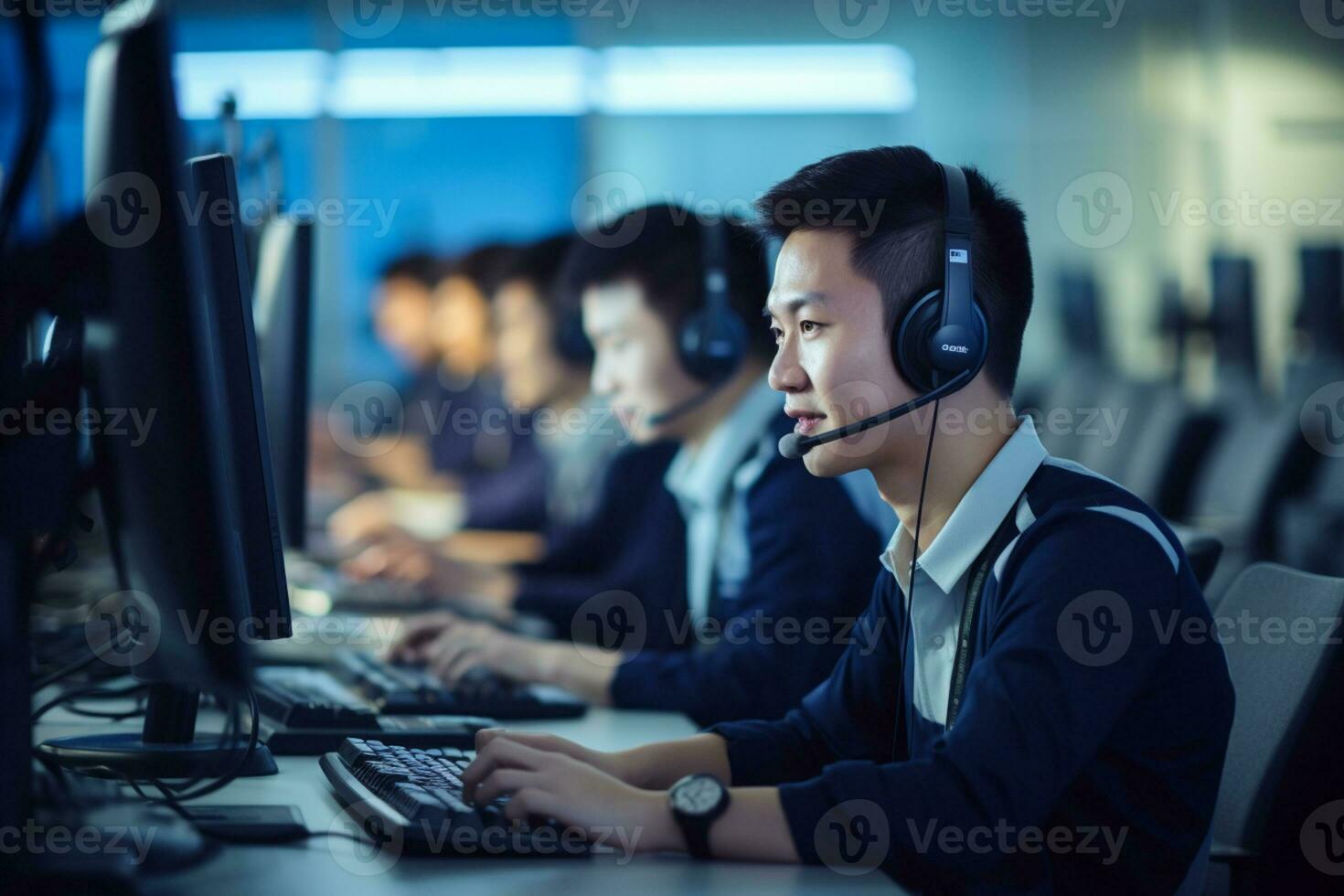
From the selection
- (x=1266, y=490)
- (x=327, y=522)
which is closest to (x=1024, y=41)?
(x=1266, y=490)

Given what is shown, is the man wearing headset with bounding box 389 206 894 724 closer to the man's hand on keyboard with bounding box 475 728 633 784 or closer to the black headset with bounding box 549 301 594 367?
the black headset with bounding box 549 301 594 367

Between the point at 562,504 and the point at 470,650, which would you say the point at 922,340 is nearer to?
the point at 470,650

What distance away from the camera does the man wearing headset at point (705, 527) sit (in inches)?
66.7

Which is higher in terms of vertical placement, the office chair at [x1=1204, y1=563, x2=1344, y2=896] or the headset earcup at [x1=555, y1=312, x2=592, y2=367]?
the headset earcup at [x1=555, y1=312, x2=592, y2=367]

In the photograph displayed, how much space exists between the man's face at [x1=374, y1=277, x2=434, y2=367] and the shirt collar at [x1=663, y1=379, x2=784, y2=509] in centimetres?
300

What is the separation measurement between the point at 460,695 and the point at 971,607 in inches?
25.4

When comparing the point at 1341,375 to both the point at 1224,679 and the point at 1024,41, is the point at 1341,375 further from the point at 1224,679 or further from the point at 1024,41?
the point at 1224,679

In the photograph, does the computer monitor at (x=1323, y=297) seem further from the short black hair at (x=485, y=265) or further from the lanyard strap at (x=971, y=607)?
the lanyard strap at (x=971, y=607)

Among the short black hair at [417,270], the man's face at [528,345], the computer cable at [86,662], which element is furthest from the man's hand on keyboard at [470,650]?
the short black hair at [417,270]

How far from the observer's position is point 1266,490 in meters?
3.32

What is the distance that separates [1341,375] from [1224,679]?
11.7 feet

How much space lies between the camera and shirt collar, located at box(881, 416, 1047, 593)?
1.15 meters

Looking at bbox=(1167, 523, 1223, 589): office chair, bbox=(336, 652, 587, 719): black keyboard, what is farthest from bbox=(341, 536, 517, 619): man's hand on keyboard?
bbox=(1167, 523, 1223, 589): office chair

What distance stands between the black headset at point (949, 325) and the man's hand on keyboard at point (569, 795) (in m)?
0.41
